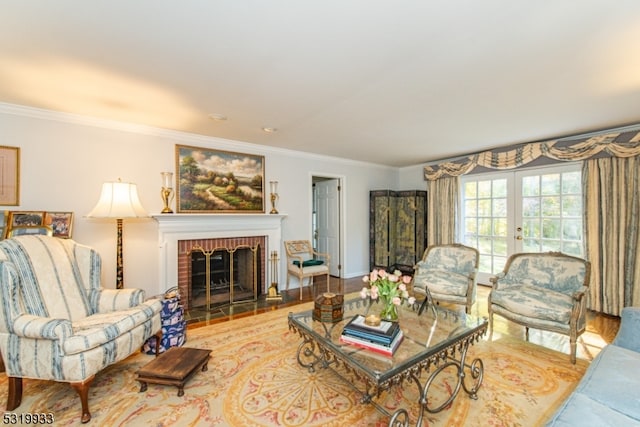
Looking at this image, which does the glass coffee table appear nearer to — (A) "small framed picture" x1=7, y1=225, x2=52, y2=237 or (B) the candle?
(B) the candle

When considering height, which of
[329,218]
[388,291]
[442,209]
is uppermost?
[442,209]

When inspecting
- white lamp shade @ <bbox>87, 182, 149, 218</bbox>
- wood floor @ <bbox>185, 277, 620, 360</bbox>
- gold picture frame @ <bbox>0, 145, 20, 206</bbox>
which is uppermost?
gold picture frame @ <bbox>0, 145, 20, 206</bbox>

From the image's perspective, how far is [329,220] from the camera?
539 centimetres

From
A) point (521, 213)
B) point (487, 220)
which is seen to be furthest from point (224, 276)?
point (521, 213)

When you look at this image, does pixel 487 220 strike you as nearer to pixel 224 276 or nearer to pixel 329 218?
pixel 329 218

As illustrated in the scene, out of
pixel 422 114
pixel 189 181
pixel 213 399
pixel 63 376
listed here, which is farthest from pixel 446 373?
pixel 189 181

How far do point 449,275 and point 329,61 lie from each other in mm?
2859

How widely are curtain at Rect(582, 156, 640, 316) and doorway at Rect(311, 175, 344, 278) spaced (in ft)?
11.4

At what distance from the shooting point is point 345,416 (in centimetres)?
162

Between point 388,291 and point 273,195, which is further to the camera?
point 273,195

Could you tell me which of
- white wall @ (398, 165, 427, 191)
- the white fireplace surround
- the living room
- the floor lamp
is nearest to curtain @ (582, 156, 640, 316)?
the living room

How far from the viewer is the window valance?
9.91 ft

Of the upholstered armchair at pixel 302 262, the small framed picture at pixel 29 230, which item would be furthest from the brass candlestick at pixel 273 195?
the small framed picture at pixel 29 230

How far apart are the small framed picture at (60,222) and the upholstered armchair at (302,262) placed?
8.49 ft
